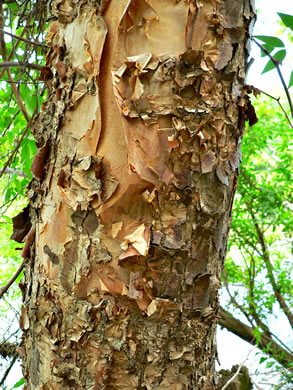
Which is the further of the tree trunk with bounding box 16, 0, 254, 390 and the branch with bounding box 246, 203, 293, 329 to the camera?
the branch with bounding box 246, 203, 293, 329

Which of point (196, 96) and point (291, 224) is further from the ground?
point (291, 224)

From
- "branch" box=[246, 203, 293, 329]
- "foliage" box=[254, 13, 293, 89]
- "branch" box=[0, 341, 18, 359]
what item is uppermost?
"branch" box=[246, 203, 293, 329]

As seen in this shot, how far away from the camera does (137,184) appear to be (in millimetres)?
442

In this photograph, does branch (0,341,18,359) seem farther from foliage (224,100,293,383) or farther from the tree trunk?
foliage (224,100,293,383)

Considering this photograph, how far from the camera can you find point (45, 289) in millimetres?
491

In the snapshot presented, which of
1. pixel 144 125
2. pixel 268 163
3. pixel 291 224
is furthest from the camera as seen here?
pixel 268 163

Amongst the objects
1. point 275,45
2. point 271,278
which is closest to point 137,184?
point 275,45

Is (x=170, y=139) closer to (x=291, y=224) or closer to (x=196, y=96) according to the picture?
(x=196, y=96)

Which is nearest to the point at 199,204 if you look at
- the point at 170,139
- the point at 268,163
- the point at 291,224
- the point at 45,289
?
the point at 170,139

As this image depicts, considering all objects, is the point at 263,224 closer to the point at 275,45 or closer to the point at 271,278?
the point at 271,278

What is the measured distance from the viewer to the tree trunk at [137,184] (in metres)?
0.44

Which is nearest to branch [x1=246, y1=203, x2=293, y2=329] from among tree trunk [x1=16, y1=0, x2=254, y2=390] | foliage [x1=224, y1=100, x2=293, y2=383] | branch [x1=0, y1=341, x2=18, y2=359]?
foliage [x1=224, y1=100, x2=293, y2=383]

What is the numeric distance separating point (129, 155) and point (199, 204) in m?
0.10

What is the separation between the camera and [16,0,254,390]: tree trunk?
17.3 inches
